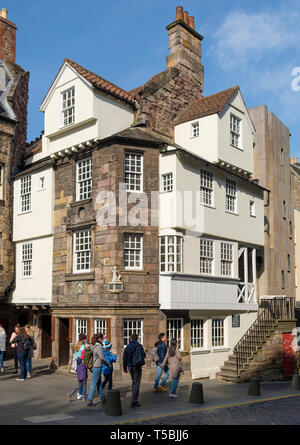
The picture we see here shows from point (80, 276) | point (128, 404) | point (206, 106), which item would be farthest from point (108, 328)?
point (206, 106)

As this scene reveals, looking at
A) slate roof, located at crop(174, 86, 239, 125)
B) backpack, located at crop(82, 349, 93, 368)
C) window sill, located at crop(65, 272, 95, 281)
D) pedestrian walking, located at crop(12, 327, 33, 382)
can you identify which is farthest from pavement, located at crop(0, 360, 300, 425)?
slate roof, located at crop(174, 86, 239, 125)

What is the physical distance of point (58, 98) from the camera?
22.3 meters

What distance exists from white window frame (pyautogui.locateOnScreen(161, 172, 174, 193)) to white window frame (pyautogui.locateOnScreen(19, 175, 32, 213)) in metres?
6.94

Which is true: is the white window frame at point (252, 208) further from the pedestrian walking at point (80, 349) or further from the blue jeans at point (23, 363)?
the pedestrian walking at point (80, 349)

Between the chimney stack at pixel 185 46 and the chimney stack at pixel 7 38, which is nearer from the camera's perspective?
the chimney stack at pixel 185 46

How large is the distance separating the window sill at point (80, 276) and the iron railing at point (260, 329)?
6.95 meters

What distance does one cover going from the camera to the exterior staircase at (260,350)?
2128cm

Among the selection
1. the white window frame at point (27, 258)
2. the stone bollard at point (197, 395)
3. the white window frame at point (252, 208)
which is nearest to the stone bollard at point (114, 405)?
the stone bollard at point (197, 395)

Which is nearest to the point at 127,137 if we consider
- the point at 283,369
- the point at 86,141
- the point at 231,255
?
the point at 86,141

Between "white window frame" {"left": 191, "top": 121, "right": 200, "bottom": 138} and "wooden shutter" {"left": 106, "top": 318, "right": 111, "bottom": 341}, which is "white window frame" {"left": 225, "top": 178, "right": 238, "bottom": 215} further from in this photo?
"wooden shutter" {"left": 106, "top": 318, "right": 111, "bottom": 341}

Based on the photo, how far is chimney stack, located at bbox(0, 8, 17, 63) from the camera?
26.8 m

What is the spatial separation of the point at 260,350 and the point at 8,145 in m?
15.1
